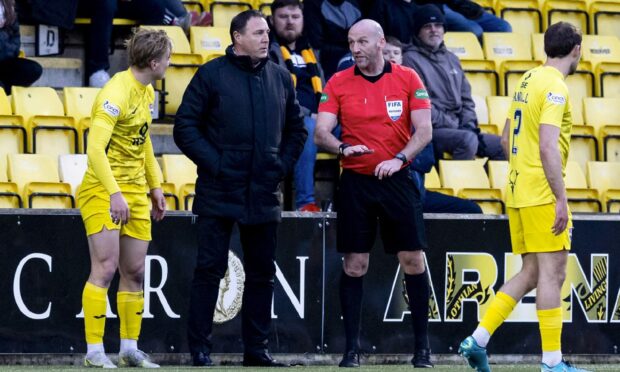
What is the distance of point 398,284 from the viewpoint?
31.8 feet

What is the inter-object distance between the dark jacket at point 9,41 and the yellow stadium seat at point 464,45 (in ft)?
13.3

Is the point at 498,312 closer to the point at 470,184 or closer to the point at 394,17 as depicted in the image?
the point at 470,184

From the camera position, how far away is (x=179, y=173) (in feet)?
33.8

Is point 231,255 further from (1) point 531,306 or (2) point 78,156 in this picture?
(1) point 531,306

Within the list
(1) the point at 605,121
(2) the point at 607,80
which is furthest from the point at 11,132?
(2) the point at 607,80

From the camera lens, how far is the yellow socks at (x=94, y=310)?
792 centimetres

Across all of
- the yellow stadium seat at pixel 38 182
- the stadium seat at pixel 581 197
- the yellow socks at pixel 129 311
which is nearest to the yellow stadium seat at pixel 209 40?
the yellow stadium seat at pixel 38 182

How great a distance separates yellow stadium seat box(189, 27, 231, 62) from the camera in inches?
468

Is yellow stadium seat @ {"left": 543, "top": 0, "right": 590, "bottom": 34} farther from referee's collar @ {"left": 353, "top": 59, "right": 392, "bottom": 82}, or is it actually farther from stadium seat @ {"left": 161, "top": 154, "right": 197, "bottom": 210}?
referee's collar @ {"left": 353, "top": 59, "right": 392, "bottom": 82}

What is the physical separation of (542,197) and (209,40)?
5.10 meters

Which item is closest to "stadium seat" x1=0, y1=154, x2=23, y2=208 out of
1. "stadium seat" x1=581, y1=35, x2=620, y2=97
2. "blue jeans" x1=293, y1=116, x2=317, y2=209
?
"blue jeans" x1=293, y1=116, x2=317, y2=209

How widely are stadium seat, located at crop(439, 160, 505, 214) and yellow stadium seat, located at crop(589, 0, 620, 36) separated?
3573mm

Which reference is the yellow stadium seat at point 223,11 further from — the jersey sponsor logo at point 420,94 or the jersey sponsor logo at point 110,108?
the jersey sponsor logo at point 110,108

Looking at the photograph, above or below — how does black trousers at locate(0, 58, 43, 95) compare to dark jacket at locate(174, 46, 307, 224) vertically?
above
